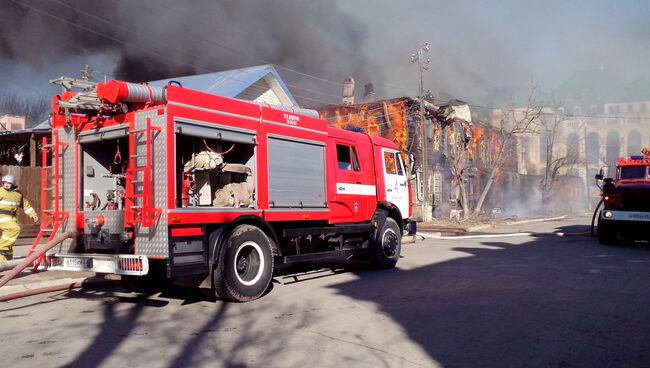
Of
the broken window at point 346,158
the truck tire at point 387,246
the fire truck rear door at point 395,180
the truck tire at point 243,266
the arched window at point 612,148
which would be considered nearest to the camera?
the truck tire at point 243,266

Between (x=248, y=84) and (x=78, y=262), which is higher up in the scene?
(x=248, y=84)

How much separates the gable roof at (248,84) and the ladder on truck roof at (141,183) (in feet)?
32.3

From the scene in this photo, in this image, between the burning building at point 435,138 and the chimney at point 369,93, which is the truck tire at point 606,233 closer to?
the burning building at point 435,138

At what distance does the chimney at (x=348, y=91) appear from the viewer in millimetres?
28984

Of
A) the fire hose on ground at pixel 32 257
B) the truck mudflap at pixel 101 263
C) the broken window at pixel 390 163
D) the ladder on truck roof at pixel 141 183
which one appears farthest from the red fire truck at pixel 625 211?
the fire hose on ground at pixel 32 257

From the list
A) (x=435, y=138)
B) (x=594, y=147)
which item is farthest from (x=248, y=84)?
(x=594, y=147)

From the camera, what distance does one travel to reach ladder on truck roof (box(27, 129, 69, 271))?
6777 mm

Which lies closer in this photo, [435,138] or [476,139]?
[435,138]

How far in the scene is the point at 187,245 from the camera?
5.90 metres

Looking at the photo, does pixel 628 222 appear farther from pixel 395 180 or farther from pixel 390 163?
pixel 390 163

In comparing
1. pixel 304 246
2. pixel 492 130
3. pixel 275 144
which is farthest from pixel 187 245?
pixel 492 130

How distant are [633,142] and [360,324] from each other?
58.0 meters

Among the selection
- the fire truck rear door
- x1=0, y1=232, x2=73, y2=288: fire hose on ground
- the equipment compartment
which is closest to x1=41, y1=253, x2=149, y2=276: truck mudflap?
x1=0, y1=232, x2=73, y2=288: fire hose on ground

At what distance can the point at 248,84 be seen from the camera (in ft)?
54.5
